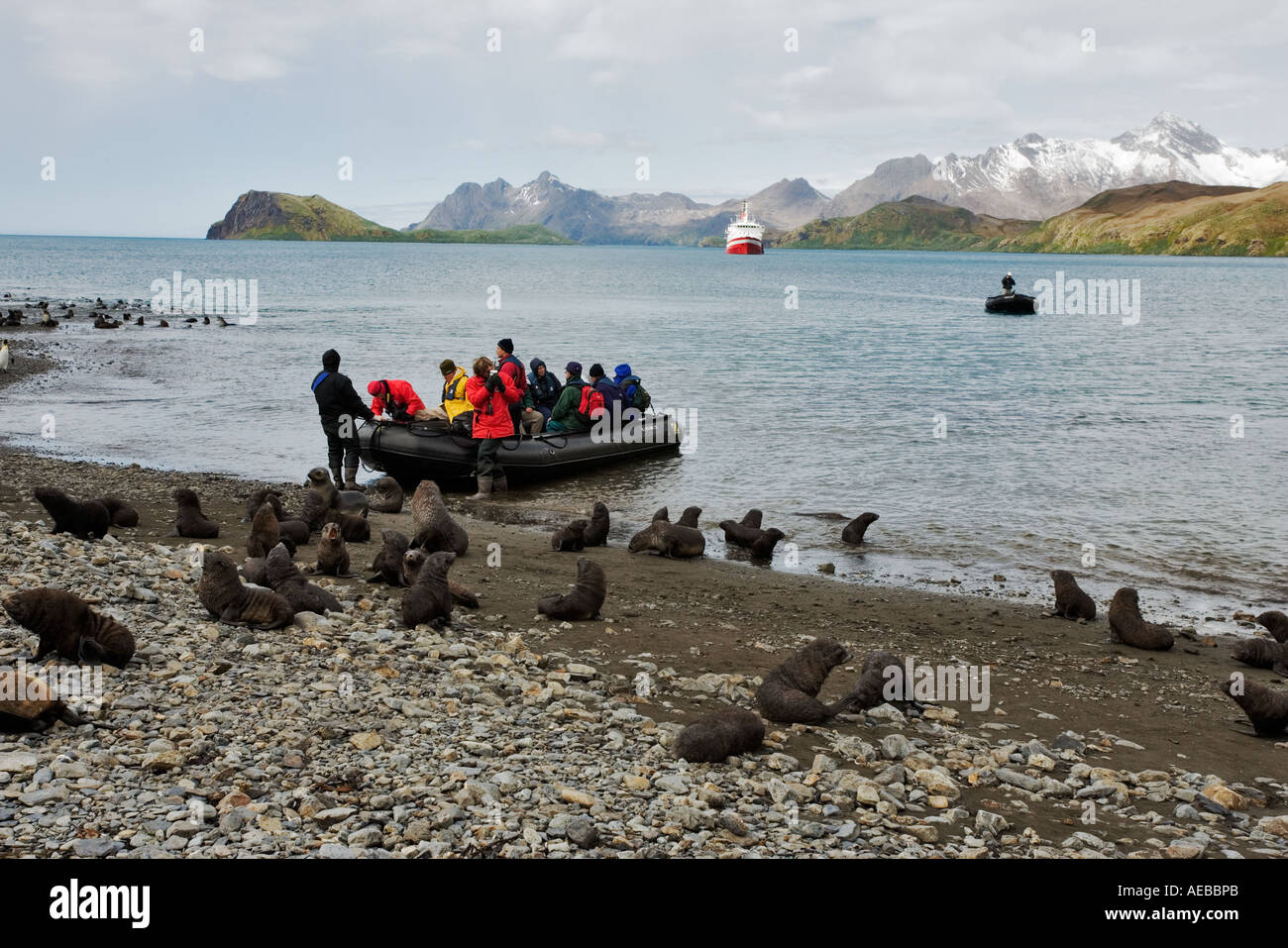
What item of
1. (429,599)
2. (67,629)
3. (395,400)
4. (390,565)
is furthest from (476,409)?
(67,629)

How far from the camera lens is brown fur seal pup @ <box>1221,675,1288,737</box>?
704cm

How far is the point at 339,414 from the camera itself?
50.9ft

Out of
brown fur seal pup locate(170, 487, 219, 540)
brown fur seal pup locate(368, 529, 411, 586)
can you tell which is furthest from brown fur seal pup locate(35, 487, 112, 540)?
brown fur seal pup locate(368, 529, 411, 586)

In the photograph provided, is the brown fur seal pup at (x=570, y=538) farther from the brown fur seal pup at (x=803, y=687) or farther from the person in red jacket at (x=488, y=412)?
the brown fur seal pup at (x=803, y=687)

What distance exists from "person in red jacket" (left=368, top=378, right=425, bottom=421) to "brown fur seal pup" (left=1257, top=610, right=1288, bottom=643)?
11.5 meters

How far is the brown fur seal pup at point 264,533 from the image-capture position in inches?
383

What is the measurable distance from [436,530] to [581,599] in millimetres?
2718

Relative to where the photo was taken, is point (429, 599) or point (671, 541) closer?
point (429, 599)

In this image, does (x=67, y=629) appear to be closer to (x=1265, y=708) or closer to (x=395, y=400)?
(x=1265, y=708)

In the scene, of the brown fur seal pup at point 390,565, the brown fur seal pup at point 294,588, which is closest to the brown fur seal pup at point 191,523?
the brown fur seal pup at point 390,565

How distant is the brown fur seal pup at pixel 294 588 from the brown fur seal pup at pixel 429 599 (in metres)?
0.64

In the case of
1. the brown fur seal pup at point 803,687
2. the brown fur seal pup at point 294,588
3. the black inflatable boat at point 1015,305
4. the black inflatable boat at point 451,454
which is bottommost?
the brown fur seal pup at point 803,687

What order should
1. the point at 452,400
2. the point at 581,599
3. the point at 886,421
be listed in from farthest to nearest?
the point at 886,421 < the point at 452,400 < the point at 581,599

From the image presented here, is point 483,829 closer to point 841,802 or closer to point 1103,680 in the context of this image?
point 841,802
